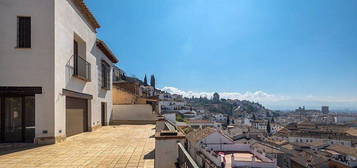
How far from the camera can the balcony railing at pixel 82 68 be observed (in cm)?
881

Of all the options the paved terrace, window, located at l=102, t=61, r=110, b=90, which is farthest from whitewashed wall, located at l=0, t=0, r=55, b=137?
window, located at l=102, t=61, r=110, b=90

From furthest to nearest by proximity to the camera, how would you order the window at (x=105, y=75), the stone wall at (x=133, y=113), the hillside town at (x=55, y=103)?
the stone wall at (x=133, y=113) → the window at (x=105, y=75) → the hillside town at (x=55, y=103)

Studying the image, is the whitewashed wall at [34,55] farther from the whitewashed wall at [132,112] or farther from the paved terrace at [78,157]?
the whitewashed wall at [132,112]

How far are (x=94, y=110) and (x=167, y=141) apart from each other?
9.17m

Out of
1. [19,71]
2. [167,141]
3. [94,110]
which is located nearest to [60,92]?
[19,71]

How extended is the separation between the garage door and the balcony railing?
3.84ft

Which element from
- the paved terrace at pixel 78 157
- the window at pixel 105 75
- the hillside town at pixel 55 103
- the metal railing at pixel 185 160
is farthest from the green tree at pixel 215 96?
the metal railing at pixel 185 160

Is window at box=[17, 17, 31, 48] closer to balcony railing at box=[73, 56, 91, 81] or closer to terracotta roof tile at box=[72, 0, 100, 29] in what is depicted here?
balcony railing at box=[73, 56, 91, 81]

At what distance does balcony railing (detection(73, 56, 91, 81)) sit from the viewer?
881 centimetres

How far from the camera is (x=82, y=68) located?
31.2 feet

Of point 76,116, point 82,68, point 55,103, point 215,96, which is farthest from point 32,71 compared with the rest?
point 215,96

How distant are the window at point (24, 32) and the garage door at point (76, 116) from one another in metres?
2.61

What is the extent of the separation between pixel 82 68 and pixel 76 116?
7.87ft

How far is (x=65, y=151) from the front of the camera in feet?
18.6
